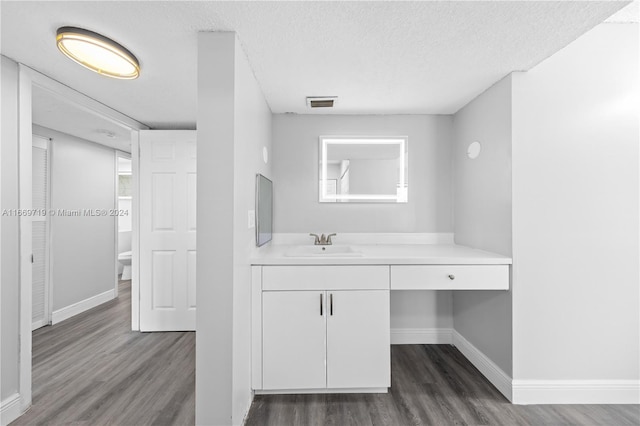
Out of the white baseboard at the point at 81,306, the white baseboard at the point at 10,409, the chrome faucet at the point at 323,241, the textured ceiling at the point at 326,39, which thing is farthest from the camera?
the white baseboard at the point at 81,306

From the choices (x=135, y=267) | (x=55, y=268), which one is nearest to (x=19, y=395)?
(x=135, y=267)

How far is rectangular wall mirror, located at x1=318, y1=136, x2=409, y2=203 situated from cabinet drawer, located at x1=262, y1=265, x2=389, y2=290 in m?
1.03

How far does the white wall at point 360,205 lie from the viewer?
2891mm

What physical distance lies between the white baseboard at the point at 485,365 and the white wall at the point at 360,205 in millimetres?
1014

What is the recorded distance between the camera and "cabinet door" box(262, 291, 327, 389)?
198 centimetres

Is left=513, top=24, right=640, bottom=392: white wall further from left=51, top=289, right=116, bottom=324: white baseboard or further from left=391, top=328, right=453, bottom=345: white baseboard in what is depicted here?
left=51, top=289, right=116, bottom=324: white baseboard

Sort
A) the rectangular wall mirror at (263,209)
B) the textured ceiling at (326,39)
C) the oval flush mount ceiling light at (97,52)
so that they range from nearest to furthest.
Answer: the textured ceiling at (326,39) < the oval flush mount ceiling light at (97,52) < the rectangular wall mirror at (263,209)

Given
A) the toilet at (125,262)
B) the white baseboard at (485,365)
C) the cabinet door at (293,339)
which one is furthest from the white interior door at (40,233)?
the white baseboard at (485,365)

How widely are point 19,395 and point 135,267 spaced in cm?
133

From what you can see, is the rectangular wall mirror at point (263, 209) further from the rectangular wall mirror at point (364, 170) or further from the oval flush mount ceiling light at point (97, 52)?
the oval flush mount ceiling light at point (97, 52)

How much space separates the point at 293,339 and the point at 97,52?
6.67 feet

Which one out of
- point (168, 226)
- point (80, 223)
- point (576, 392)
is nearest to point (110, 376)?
point (168, 226)

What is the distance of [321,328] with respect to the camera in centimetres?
199

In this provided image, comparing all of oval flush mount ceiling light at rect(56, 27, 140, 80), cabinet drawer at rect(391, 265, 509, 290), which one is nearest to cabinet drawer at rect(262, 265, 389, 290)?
cabinet drawer at rect(391, 265, 509, 290)
